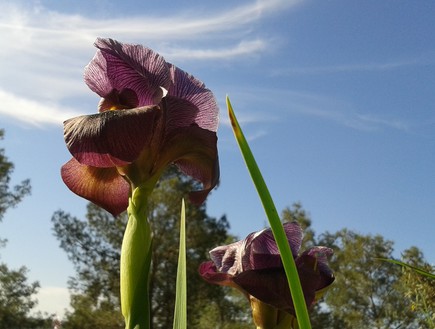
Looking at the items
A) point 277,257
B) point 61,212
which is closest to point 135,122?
point 277,257

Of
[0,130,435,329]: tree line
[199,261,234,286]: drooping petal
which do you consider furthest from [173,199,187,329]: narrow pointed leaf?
[0,130,435,329]: tree line

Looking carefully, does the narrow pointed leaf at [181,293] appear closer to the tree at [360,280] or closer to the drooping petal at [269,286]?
the drooping petal at [269,286]

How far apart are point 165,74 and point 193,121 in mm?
95

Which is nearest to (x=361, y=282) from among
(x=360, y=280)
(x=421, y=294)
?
(x=360, y=280)

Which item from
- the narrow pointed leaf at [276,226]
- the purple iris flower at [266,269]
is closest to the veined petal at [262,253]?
the purple iris flower at [266,269]

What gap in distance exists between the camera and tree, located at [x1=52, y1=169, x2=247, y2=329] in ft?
65.4

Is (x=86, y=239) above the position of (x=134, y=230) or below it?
above

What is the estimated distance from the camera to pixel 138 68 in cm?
104

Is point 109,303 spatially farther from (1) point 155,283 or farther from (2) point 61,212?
(2) point 61,212

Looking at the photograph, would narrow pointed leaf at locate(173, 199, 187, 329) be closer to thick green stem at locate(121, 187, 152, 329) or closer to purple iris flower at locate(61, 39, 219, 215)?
thick green stem at locate(121, 187, 152, 329)

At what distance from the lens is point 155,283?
19.9 meters

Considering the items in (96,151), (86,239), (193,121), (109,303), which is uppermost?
(86,239)

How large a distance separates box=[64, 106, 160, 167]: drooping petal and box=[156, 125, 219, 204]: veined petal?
6cm

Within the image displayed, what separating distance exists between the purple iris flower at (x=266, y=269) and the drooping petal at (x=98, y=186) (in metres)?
0.26
